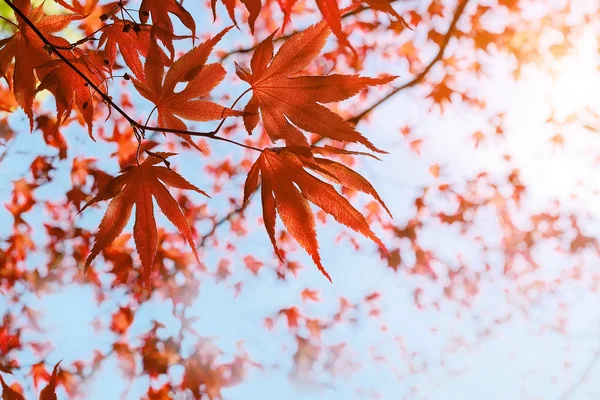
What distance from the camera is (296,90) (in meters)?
1.14

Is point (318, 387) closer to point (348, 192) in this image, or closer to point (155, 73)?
point (348, 192)

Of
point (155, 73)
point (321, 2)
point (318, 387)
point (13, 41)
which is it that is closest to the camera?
point (321, 2)

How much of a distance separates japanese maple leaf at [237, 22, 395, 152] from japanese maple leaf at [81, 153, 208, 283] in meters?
0.26

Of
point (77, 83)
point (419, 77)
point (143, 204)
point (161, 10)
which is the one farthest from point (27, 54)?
point (419, 77)

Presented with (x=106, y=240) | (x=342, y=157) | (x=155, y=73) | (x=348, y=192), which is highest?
(x=342, y=157)

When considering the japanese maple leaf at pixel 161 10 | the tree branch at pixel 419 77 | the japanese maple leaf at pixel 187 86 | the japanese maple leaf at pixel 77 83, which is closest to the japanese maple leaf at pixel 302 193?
the japanese maple leaf at pixel 187 86

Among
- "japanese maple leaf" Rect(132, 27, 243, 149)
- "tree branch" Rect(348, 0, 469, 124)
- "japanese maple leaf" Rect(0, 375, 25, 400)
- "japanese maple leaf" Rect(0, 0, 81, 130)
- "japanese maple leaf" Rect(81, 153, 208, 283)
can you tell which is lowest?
"japanese maple leaf" Rect(0, 375, 25, 400)

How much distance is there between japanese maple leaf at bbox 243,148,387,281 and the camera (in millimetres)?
1089

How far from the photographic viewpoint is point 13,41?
1.36 meters

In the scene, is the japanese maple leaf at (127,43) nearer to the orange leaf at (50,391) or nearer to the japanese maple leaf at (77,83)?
the japanese maple leaf at (77,83)

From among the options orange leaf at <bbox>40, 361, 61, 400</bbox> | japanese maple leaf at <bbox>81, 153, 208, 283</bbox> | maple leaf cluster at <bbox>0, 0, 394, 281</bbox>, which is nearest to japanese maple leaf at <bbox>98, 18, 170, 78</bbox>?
maple leaf cluster at <bbox>0, 0, 394, 281</bbox>

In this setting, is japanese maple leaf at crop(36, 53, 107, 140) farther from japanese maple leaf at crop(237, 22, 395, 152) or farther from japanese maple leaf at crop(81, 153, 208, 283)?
japanese maple leaf at crop(237, 22, 395, 152)

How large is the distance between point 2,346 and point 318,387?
3130mm

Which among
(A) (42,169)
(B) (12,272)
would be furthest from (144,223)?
(B) (12,272)
